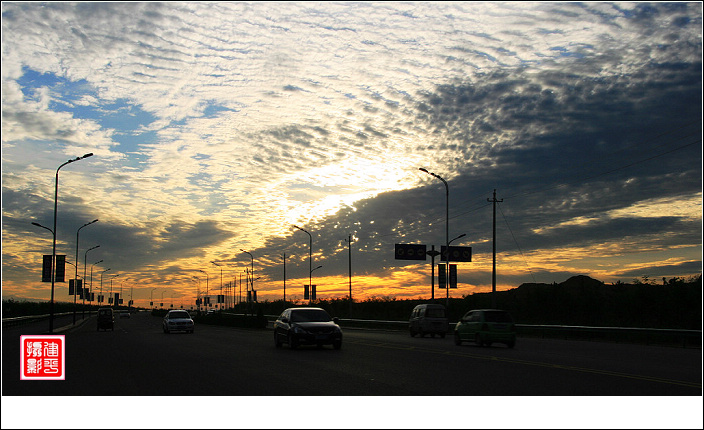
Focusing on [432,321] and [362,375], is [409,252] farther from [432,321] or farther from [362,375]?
[362,375]

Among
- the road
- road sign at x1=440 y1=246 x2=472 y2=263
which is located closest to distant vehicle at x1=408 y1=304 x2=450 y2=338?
the road

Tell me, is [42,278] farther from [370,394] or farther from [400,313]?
[400,313]

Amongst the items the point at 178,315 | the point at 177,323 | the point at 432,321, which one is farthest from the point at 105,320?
the point at 432,321

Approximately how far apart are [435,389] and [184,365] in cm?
902

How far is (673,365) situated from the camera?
65.9 ft

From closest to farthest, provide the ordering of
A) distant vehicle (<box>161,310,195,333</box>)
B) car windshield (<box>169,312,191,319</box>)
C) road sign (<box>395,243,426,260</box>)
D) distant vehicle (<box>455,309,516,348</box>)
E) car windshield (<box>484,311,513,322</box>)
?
distant vehicle (<box>455,309,516,348</box>), car windshield (<box>484,311,513,322</box>), distant vehicle (<box>161,310,195,333</box>), car windshield (<box>169,312,191,319</box>), road sign (<box>395,243,426,260</box>)

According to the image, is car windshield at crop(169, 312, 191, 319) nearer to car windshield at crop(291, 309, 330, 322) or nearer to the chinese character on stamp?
car windshield at crop(291, 309, 330, 322)

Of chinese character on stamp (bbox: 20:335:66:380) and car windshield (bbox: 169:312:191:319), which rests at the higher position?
chinese character on stamp (bbox: 20:335:66:380)

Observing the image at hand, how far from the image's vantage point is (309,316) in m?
27.8

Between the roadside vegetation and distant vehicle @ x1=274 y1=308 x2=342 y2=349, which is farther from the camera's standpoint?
the roadside vegetation

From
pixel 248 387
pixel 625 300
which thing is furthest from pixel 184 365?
pixel 625 300

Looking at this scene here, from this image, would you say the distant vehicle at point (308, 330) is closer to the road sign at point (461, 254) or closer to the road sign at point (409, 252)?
the road sign at point (461, 254)

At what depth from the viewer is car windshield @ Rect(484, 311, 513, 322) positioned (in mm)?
29938

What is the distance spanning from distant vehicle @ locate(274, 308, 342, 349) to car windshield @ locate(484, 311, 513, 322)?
7.50 metres
